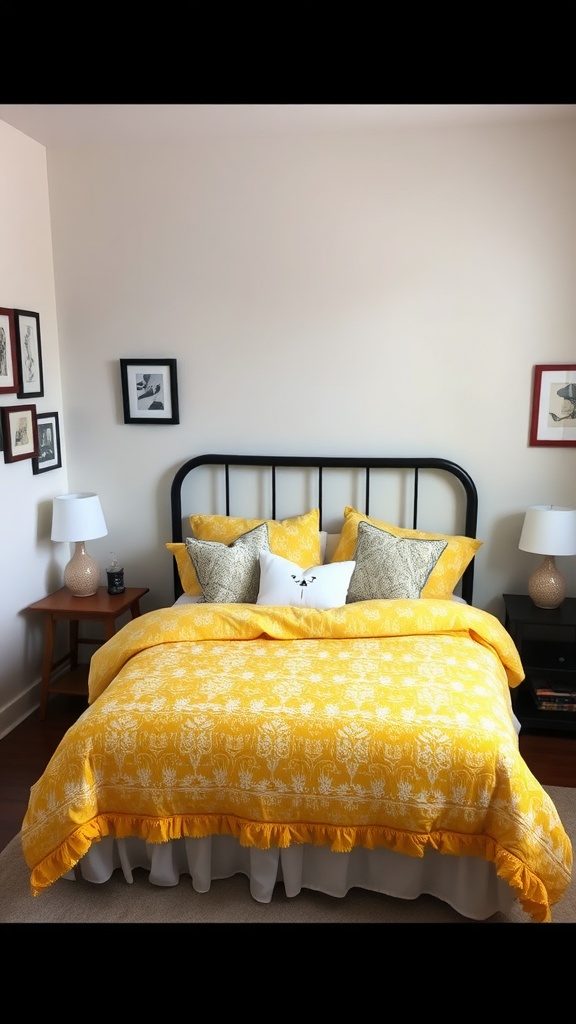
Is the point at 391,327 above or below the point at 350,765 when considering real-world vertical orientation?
above

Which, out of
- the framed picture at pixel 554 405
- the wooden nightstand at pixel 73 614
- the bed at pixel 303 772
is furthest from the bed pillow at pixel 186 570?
the framed picture at pixel 554 405

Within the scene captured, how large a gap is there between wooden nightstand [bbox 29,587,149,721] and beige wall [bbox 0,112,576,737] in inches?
5.2

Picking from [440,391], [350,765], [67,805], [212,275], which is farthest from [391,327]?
[67,805]

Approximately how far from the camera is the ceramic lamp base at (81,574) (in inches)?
138

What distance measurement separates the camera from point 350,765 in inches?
81.5

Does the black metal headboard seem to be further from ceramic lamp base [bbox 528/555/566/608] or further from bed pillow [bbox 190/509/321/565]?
ceramic lamp base [bbox 528/555/566/608]

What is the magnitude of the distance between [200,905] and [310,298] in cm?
260

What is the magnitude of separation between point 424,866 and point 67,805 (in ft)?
3.54

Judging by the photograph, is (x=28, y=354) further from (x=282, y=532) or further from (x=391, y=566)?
(x=391, y=566)

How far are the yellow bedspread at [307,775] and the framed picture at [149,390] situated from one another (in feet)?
5.53

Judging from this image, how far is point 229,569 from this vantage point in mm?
3186

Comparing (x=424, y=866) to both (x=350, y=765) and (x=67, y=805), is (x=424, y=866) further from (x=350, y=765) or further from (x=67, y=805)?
(x=67, y=805)

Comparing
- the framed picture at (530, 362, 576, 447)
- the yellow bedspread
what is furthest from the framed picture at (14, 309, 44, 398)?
the framed picture at (530, 362, 576, 447)
